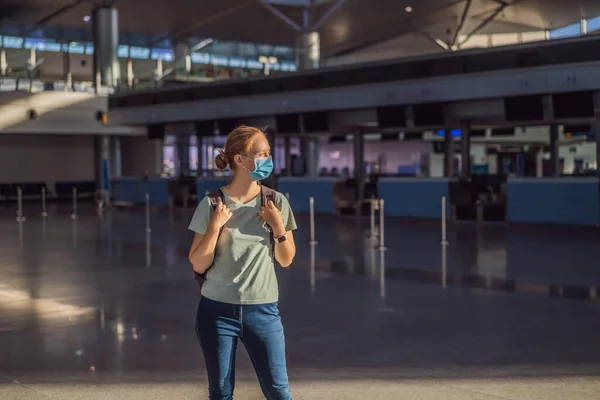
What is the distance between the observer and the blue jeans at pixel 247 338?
3992 millimetres

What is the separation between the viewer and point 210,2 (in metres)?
45.6

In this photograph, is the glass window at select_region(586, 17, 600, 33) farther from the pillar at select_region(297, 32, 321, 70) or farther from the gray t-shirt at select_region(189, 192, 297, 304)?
the gray t-shirt at select_region(189, 192, 297, 304)

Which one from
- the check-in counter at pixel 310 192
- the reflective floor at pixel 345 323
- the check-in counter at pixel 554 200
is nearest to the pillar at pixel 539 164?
the check-in counter at pixel 310 192

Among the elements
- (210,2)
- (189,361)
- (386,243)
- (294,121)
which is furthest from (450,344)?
(210,2)

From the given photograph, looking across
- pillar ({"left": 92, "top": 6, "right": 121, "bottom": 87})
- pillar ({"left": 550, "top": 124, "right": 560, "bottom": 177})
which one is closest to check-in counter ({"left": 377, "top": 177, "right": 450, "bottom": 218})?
pillar ({"left": 550, "top": 124, "right": 560, "bottom": 177})

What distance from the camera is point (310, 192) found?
2838cm

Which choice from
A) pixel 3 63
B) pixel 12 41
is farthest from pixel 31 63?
pixel 12 41

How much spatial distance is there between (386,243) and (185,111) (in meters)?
16.2

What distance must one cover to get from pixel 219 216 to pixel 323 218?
2263cm

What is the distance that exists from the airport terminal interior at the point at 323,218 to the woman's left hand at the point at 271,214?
393 mm

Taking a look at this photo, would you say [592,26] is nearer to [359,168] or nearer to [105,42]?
[359,168]

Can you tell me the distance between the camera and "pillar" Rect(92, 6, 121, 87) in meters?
39.0

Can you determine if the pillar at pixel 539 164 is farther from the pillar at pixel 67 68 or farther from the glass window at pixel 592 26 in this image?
the pillar at pixel 67 68

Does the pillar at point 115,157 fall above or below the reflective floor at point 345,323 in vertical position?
above
